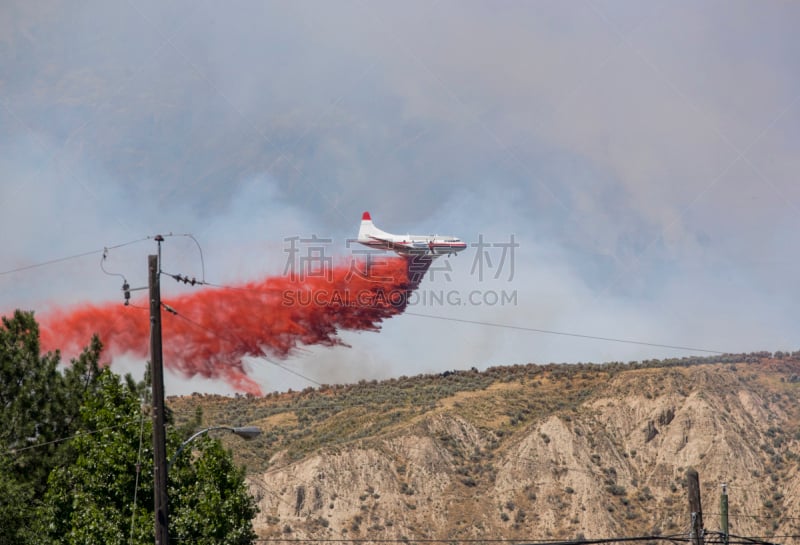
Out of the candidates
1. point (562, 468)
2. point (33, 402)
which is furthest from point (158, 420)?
point (562, 468)

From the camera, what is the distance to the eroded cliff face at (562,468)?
81.4 meters

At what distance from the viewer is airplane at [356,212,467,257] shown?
81.0 m

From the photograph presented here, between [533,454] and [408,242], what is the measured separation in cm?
2042

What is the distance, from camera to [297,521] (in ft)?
264

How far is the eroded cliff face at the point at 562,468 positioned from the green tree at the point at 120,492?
39.5 meters

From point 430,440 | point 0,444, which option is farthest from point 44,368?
point 430,440

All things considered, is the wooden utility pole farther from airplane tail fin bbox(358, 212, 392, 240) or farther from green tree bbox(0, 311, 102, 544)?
airplane tail fin bbox(358, 212, 392, 240)

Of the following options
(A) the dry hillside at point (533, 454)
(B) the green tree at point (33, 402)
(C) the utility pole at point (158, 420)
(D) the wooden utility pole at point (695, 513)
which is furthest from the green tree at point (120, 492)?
(A) the dry hillside at point (533, 454)

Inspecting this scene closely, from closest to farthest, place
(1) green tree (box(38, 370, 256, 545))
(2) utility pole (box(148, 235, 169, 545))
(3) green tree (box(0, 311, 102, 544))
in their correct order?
(2) utility pole (box(148, 235, 169, 545)), (1) green tree (box(38, 370, 256, 545)), (3) green tree (box(0, 311, 102, 544))

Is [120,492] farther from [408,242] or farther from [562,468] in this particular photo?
[562,468]

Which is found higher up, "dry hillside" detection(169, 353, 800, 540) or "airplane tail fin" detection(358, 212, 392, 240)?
"airplane tail fin" detection(358, 212, 392, 240)

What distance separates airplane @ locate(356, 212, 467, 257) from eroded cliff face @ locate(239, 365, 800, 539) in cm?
1614

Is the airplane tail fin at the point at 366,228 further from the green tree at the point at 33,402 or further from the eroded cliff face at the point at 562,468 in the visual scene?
the green tree at the point at 33,402

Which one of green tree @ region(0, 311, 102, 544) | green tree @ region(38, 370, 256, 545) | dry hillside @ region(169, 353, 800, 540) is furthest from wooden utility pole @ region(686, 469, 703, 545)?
dry hillside @ region(169, 353, 800, 540)
